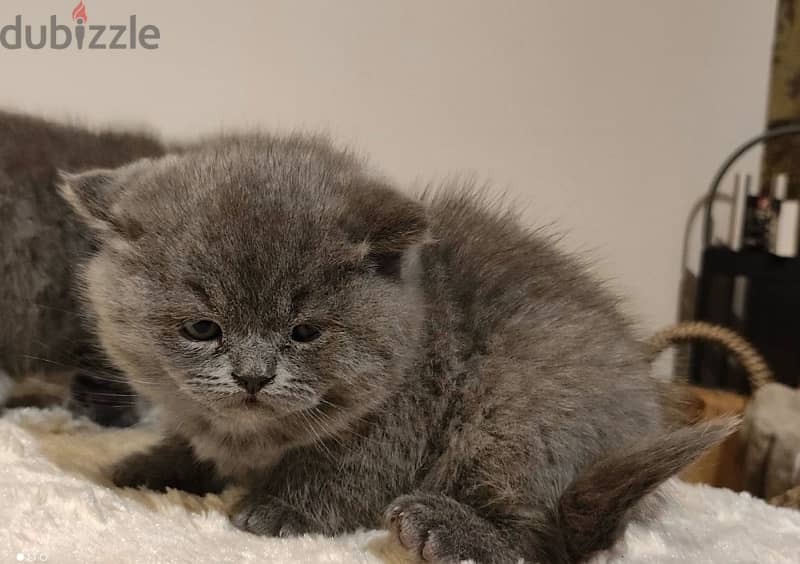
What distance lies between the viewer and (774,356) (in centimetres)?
207

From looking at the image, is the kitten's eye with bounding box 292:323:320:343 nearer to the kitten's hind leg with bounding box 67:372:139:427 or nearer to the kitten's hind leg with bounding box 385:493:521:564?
the kitten's hind leg with bounding box 385:493:521:564

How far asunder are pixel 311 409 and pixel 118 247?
0.29 m

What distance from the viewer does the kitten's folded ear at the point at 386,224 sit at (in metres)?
0.82

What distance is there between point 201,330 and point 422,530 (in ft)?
1.09

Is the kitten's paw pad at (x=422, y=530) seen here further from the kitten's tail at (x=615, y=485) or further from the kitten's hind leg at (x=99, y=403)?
the kitten's hind leg at (x=99, y=403)

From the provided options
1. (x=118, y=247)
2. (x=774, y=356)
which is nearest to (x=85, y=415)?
(x=118, y=247)

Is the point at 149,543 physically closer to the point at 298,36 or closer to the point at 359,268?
the point at 359,268

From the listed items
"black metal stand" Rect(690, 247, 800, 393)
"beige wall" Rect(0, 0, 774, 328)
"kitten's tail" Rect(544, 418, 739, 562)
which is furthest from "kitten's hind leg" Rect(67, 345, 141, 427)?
"black metal stand" Rect(690, 247, 800, 393)

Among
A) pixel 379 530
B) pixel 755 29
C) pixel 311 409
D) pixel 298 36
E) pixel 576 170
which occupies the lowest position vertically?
pixel 379 530

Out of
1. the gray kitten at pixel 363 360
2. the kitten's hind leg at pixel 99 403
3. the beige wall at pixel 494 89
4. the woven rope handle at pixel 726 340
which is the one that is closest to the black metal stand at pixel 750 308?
the beige wall at pixel 494 89

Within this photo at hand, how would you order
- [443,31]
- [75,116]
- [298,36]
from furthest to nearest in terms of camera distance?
[443,31], [298,36], [75,116]

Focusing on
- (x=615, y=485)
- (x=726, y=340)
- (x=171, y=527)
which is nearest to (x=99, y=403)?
(x=171, y=527)

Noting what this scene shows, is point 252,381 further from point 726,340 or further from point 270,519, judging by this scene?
point 726,340

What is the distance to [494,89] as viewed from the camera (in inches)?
74.2
